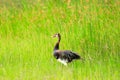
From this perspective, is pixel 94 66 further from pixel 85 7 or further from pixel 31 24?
pixel 31 24

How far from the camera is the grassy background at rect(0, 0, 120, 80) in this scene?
30.3 feet

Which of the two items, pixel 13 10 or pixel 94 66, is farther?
pixel 13 10

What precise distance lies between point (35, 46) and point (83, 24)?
3.60ft

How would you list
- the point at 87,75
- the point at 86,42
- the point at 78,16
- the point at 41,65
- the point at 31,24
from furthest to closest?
1. the point at 31,24
2. the point at 78,16
3. the point at 86,42
4. the point at 41,65
5. the point at 87,75

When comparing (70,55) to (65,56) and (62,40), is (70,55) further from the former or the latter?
(62,40)

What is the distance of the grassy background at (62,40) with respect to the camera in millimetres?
9227

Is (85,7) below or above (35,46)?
above

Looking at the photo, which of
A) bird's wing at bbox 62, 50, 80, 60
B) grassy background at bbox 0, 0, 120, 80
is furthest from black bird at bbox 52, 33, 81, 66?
grassy background at bbox 0, 0, 120, 80

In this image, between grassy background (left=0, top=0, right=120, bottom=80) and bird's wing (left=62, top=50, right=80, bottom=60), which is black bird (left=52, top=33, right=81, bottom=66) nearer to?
bird's wing (left=62, top=50, right=80, bottom=60)

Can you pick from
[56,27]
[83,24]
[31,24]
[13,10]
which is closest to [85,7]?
[83,24]

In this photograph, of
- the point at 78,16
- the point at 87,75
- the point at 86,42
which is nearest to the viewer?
the point at 87,75

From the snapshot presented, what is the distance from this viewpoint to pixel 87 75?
354 inches

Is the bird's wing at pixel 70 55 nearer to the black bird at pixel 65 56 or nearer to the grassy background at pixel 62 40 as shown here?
the black bird at pixel 65 56

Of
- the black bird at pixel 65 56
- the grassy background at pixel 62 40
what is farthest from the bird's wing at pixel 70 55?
the grassy background at pixel 62 40
